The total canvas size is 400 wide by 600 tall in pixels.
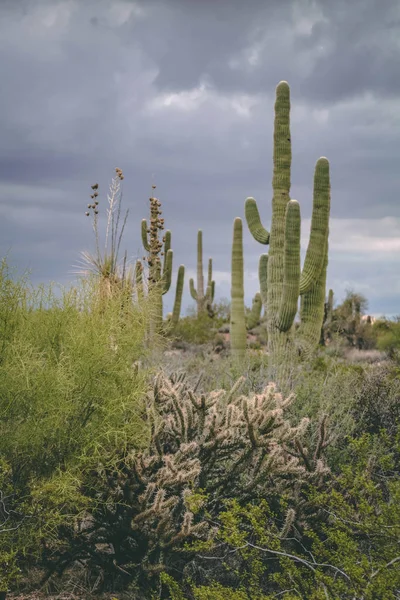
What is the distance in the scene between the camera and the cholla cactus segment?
55.4 feet

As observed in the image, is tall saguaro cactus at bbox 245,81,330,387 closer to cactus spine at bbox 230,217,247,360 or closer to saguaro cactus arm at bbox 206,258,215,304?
cactus spine at bbox 230,217,247,360

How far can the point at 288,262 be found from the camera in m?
12.9

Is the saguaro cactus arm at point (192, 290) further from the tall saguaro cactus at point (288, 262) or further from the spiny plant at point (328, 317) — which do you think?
the tall saguaro cactus at point (288, 262)

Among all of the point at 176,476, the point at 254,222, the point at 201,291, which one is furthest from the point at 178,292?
the point at 176,476

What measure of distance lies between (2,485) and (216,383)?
369cm

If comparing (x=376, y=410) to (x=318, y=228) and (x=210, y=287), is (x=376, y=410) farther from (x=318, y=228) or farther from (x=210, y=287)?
(x=210, y=287)

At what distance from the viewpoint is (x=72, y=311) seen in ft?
19.2

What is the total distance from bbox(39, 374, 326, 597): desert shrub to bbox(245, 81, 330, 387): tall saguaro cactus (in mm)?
7657

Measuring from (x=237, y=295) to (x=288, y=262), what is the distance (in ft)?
14.8

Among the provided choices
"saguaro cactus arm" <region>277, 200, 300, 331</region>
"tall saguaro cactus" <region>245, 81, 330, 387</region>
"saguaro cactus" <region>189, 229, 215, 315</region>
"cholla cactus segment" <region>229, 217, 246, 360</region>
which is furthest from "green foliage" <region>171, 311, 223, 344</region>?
"saguaro cactus arm" <region>277, 200, 300, 331</region>

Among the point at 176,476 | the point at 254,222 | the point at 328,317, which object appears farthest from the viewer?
the point at 328,317

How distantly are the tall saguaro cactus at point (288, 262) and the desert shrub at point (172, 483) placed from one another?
7.66 meters

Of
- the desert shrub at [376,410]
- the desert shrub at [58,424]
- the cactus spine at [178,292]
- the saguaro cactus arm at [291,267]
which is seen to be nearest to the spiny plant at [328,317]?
the cactus spine at [178,292]

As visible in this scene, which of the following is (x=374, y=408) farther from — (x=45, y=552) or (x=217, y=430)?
(x=45, y=552)
